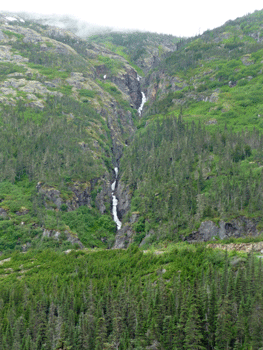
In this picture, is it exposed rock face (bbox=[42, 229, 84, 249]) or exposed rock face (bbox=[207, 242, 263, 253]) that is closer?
exposed rock face (bbox=[207, 242, 263, 253])

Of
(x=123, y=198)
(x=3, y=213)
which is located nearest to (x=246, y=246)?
(x=3, y=213)

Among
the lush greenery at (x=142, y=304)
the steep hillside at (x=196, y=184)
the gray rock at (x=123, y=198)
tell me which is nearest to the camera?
the lush greenery at (x=142, y=304)

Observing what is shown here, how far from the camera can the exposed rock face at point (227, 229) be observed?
108 m

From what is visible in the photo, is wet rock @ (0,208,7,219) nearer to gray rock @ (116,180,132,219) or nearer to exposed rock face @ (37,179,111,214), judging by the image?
exposed rock face @ (37,179,111,214)

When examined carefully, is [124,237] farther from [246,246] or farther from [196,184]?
[246,246]

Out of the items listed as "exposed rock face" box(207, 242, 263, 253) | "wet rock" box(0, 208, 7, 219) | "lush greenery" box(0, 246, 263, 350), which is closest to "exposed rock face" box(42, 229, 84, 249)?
"wet rock" box(0, 208, 7, 219)

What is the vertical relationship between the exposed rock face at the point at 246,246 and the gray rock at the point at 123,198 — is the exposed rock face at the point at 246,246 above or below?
above

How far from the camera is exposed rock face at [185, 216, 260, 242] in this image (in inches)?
4247

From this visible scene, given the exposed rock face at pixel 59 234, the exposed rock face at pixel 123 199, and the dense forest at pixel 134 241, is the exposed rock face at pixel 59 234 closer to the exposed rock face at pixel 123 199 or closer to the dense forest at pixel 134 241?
the dense forest at pixel 134 241

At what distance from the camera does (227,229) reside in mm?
109812

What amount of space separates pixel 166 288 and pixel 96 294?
15.8 metres

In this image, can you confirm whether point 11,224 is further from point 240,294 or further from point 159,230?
point 240,294

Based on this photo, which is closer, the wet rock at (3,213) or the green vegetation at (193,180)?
the green vegetation at (193,180)

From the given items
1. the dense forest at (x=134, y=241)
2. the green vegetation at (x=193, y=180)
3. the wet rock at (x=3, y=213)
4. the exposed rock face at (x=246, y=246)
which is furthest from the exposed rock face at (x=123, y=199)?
the exposed rock face at (x=246, y=246)
